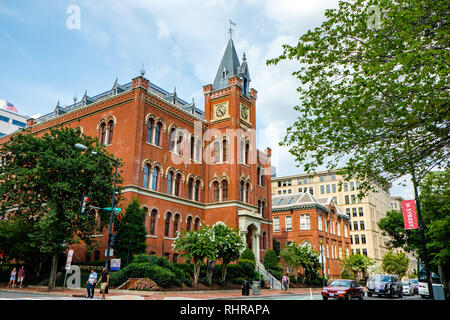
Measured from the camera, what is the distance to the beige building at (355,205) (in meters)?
86.4

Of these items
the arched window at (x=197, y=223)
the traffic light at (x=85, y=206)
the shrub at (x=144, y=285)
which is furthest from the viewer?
the arched window at (x=197, y=223)

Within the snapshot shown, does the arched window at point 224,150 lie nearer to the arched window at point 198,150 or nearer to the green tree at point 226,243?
the arched window at point 198,150

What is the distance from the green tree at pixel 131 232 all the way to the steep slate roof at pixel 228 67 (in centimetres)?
2130

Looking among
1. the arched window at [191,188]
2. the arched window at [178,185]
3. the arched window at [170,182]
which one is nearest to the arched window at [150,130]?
the arched window at [170,182]

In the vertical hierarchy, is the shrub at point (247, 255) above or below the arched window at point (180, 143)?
below

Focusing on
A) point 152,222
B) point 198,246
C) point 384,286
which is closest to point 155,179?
point 152,222

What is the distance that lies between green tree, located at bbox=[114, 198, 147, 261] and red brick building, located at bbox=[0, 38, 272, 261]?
1751 mm

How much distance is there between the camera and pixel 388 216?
47.2 m

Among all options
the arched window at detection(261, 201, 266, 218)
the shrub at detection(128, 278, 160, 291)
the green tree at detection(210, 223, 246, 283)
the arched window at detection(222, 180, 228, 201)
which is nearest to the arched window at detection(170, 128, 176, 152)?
the arched window at detection(222, 180, 228, 201)

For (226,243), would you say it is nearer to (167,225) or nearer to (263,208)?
(167,225)

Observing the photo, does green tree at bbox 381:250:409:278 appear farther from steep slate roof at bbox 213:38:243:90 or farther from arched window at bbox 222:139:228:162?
steep slate roof at bbox 213:38:243:90

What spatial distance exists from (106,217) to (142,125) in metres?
10.1
